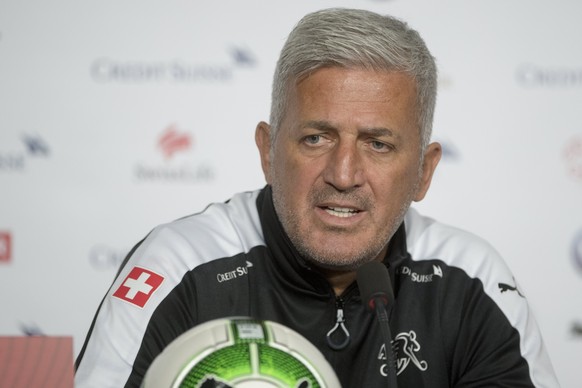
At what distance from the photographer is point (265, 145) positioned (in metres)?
1.47

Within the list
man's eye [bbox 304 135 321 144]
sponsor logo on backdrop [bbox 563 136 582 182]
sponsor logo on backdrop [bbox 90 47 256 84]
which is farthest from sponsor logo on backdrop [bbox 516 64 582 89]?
man's eye [bbox 304 135 321 144]

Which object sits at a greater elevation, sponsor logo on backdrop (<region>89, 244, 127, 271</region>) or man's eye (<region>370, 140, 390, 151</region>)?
man's eye (<region>370, 140, 390, 151</region>)

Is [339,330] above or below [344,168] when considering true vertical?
below

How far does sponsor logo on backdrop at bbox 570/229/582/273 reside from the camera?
8.85 feet

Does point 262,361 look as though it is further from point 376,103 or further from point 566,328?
point 566,328

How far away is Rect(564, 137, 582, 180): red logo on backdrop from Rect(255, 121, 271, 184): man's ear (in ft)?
5.03

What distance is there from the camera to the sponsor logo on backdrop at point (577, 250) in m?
2.70

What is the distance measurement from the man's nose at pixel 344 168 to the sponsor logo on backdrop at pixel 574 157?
1625 millimetres

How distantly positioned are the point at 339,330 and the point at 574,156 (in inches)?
62.1

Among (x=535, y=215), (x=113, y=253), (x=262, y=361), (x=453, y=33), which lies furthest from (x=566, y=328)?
(x=262, y=361)

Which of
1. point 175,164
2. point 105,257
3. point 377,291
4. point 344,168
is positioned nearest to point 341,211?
point 344,168

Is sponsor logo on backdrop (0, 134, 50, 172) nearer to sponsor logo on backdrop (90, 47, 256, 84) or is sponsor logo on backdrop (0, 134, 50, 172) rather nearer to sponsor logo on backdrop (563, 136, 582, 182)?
sponsor logo on backdrop (90, 47, 256, 84)

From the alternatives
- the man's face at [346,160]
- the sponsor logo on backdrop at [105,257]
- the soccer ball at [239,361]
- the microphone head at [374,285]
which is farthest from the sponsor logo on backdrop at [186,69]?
the soccer ball at [239,361]

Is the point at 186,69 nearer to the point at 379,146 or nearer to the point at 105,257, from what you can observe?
the point at 105,257
